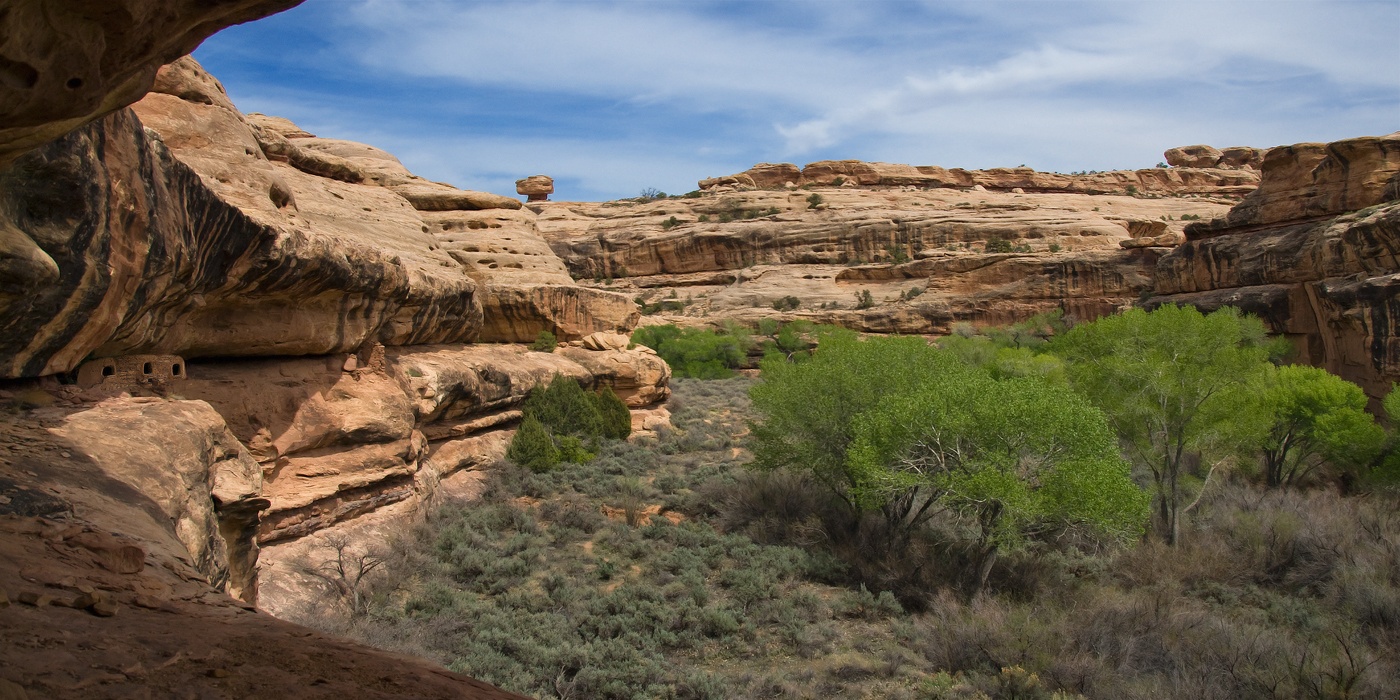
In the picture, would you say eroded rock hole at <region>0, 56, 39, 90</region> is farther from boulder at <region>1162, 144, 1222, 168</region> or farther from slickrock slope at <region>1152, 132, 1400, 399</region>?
boulder at <region>1162, 144, 1222, 168</region>

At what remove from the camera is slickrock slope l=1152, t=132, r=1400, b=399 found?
21203 millimetres

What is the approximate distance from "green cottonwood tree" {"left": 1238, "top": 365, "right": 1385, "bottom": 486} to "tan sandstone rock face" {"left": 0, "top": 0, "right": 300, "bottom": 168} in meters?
18.8

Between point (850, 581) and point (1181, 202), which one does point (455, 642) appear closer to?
point (850, 581)

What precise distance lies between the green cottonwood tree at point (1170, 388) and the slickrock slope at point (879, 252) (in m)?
21.9

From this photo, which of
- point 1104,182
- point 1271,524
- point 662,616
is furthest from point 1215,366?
point 1104,182

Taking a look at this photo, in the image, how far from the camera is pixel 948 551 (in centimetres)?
1297

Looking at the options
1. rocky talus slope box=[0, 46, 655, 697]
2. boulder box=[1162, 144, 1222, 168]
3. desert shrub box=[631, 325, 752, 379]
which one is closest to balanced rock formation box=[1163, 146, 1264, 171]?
boulder box=[1162, 144, 1222, 168]

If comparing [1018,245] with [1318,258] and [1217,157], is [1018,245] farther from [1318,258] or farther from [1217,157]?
[1217,157]

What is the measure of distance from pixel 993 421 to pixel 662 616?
6.27 metres

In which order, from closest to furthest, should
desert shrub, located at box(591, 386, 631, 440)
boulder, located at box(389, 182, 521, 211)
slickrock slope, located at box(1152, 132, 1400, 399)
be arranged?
desert shrub, located at box(591, 386, 631, 440) → slickrock slope, located at box(1152, 132, 1400, 399) → boulder, located at box(389, 182, 521, 211)

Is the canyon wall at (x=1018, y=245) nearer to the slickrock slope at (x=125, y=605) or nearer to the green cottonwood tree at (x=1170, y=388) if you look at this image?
the green cottonwood tree at (x=1170, y=388)

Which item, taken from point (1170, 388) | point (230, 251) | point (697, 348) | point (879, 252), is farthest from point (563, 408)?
point (879, 252)

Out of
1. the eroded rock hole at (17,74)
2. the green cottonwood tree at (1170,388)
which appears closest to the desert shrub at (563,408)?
the green cottonwood tree at (1170,388)

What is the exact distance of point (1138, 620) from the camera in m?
10.3
